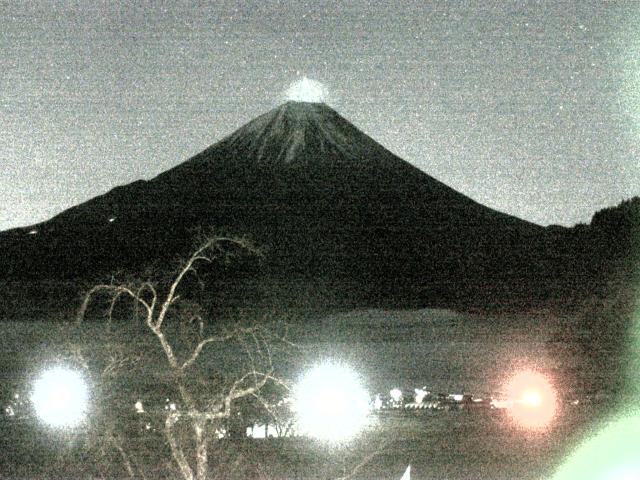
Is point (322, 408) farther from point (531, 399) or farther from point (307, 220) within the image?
point (307, 220)

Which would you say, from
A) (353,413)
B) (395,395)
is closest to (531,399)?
(395,395)

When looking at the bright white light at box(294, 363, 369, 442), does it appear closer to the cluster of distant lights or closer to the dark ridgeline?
the cluster of distant lights

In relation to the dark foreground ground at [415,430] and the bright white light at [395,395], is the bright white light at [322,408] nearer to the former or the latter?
the dark foreground ground at [415,430]

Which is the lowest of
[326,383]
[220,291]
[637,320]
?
[326,383]

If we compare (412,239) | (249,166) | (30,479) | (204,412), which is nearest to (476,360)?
(30,479)

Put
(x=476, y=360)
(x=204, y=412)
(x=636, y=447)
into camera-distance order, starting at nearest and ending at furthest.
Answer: (x=204, y=412)
(x=636, y=447)
(x=476, y=360)

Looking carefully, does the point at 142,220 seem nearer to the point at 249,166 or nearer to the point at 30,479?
the point at 249,166
